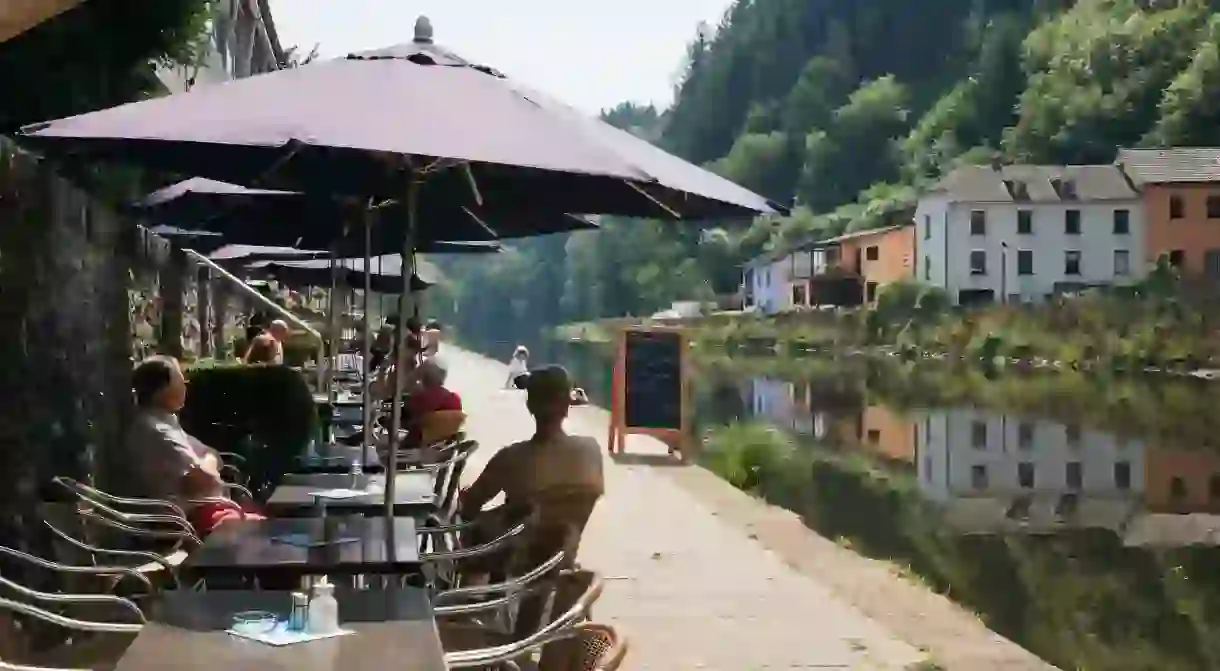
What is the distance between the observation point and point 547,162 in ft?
12.3

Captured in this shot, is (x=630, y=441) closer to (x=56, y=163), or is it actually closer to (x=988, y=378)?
(x=56, y=163)

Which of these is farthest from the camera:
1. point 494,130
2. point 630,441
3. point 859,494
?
point 630,441

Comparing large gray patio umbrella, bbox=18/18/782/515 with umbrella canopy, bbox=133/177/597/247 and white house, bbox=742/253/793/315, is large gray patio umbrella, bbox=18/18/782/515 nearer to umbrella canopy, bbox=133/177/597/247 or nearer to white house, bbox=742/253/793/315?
umbrella canopy, bbox=133/177/597/247

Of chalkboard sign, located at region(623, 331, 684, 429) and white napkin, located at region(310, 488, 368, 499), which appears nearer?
white napkin, located at region(310, 488, 368, 499)

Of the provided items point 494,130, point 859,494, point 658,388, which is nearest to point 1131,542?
point 859,494

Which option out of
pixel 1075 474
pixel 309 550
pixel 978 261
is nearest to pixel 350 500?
pixel 309 550

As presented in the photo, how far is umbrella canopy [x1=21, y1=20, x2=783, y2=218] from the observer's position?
12.0 feet

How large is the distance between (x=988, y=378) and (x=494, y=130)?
150ft

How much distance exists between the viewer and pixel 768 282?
11106cm

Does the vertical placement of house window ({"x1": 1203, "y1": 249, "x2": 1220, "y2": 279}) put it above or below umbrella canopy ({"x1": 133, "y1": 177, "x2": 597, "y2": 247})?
above

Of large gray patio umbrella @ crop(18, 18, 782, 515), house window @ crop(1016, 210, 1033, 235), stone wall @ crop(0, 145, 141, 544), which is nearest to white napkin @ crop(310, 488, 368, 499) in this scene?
large gray patio umbrella @ crop(18, 18, 782, 515)

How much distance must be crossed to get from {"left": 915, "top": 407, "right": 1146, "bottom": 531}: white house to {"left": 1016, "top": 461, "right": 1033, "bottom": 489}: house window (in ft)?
0.08

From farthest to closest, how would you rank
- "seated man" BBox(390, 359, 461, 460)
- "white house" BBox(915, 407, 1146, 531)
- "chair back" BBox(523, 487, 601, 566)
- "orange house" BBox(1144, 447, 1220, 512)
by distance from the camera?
"orange house" BBox(1144, 447, 1220, 512) → "white house" BBox(915, 407, 1146, 531) → "seated man" BBox(390, 359, 461, 460) → "chair back" BBox(523, 487, 601, 566)

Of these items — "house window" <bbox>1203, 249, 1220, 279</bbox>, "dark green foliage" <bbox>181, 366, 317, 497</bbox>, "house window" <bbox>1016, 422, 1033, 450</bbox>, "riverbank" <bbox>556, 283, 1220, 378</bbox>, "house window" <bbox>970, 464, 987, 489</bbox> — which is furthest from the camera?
"house window" <bbox>1203, 249, 1220, 279</bbox>
